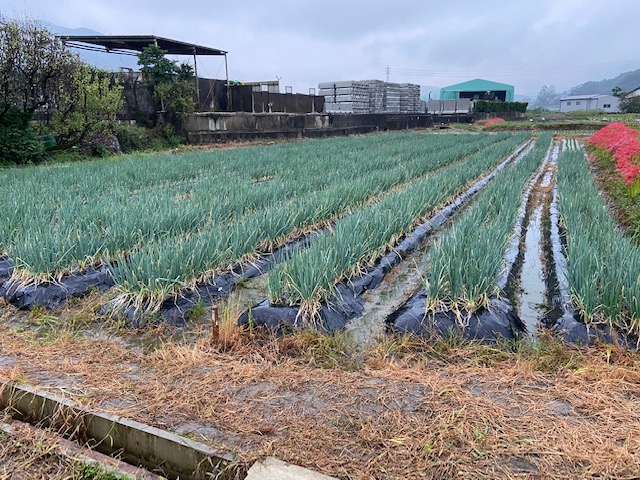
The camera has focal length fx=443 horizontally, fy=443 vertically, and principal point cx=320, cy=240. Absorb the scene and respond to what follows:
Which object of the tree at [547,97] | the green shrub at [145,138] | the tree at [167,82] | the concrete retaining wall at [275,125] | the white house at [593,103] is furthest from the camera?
the tree at [547,97]

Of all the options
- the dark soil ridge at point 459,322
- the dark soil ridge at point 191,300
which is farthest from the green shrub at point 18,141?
the dark soil ridge at point 459,322

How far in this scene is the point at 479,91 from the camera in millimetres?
55781

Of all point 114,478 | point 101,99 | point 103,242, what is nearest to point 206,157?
point 101,99

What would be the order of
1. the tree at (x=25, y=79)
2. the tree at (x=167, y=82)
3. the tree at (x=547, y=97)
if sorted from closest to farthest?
1. the tree at (x=25, y=79)
2. the tree at (x=167, y=82)
3. the tree at (x=547, y=97)

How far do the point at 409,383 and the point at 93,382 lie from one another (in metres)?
1.53

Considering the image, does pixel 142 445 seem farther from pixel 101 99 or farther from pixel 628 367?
pixel 101 99

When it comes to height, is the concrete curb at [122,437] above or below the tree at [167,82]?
below

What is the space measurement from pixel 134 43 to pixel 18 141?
6.82 meters

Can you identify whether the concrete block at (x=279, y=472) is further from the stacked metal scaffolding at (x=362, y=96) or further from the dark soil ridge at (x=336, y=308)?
the stacked metal scaffolding at (x=362, y=96)

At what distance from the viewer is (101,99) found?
11.6 metres

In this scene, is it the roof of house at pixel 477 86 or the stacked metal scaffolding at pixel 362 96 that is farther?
the roof of house at pixel 477 86

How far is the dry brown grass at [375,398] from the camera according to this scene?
1645 mm

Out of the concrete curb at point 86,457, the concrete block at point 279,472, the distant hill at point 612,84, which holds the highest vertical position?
the distant hill at point 612,84

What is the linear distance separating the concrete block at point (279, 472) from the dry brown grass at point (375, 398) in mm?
47
